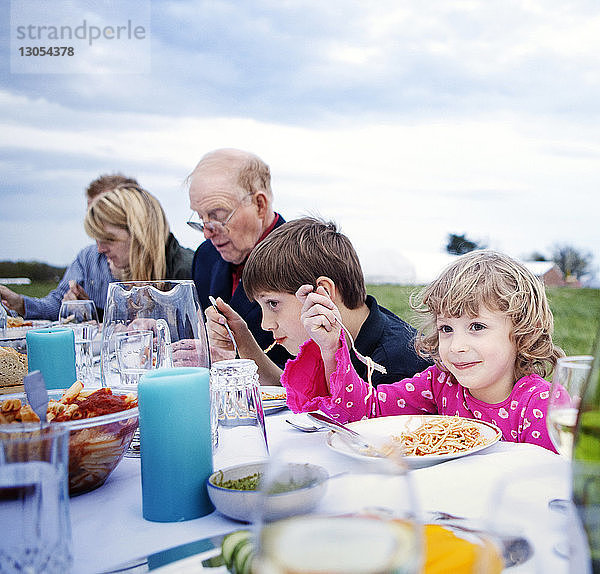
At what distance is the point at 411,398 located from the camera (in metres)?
1.31

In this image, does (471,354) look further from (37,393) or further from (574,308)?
(574,308)

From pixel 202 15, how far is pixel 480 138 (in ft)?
8.47

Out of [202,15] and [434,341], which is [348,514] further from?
[202,15]

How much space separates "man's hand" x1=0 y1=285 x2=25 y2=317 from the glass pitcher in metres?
2.12

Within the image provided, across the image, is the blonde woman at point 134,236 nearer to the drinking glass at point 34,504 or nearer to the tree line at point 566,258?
the tree line at point 566,258

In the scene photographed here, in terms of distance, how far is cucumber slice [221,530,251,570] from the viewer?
0.44m

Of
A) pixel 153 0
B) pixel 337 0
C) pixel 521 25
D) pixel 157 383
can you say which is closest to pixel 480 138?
pixel 521 25

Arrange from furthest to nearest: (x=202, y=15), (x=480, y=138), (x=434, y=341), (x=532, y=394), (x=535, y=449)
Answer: (x=202, y=15)
(x=480, y=138)
(x=434, y=341)
(x=532, y=394)
(x=535, y=449)

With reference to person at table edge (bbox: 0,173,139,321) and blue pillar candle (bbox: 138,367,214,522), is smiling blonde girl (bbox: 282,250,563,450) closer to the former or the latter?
blue pillar candle (bbox: 138,367,214,522)

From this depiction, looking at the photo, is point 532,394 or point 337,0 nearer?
point 532,394

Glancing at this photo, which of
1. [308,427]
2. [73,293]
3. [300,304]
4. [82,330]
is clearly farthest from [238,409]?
[73,293]

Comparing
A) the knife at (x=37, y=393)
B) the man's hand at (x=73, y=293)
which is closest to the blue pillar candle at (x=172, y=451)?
the knife at (x=37, y=393)

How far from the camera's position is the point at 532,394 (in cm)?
112

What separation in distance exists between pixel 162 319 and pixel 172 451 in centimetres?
28
